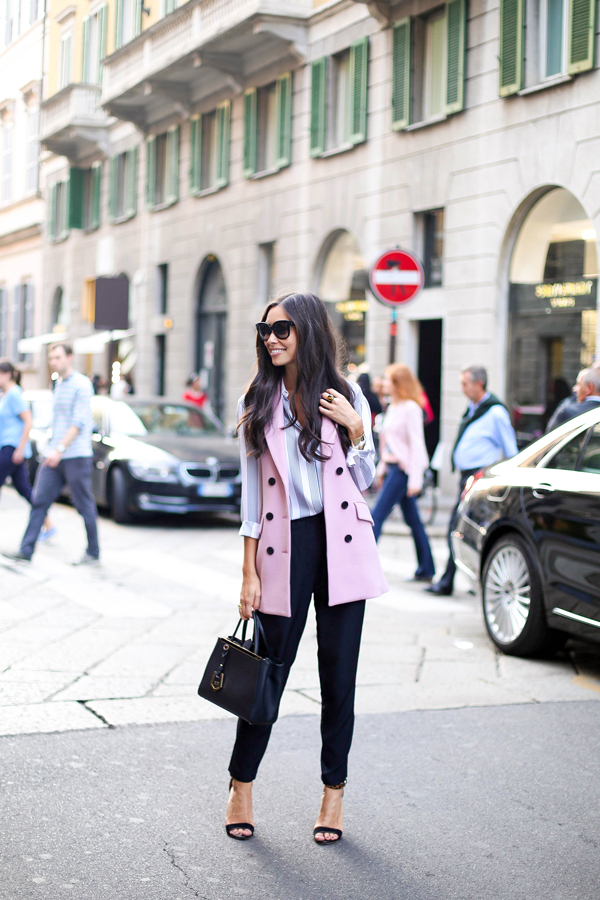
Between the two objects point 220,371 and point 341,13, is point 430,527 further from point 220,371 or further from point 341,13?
point 220,371

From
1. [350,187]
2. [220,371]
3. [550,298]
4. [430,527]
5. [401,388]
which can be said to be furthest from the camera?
[220,371]

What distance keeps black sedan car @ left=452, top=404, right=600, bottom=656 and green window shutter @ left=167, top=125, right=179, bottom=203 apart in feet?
69.7

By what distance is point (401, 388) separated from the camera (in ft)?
32.8

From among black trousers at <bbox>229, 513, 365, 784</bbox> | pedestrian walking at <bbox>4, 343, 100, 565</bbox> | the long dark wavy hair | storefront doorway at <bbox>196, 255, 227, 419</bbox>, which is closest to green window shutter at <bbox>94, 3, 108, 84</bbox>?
storefront doorway at <bbox>196, 255, 227, 419</bbox>

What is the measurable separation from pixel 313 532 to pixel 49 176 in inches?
1409

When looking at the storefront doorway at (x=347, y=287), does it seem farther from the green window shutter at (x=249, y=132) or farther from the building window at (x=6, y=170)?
the building window at (x=6, y=170)

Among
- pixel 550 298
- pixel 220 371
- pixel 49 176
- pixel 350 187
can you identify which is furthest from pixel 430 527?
pixel 49 176

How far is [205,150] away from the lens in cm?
2656

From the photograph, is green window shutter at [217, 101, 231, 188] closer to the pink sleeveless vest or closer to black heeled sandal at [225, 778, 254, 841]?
the pink sleeveless vest

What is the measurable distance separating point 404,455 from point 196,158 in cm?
1824

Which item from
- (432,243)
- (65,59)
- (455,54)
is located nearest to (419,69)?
(455,54)

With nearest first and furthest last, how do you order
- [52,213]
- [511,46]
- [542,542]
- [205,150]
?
[542,542], [511,46], [205,150], [52,213]

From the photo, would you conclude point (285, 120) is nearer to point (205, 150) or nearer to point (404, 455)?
point (205, 150)

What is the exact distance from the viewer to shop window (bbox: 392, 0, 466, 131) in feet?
59.8
